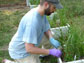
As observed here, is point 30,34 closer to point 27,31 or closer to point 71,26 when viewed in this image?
point 27,31

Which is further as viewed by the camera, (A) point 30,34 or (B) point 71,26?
(B) point 71,26

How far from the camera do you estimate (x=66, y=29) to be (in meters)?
4.38

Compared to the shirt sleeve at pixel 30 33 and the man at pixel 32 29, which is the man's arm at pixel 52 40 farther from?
the shirt sleeve at pixel 30 33

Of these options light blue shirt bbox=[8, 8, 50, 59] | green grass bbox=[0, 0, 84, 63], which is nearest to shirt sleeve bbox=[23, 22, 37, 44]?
light blue shirt bbox=[8, 8, 50, 59]

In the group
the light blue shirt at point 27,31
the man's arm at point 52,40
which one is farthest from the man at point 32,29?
the man's arm at point 52,40

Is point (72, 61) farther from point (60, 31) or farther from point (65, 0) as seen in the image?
point (65, 0)

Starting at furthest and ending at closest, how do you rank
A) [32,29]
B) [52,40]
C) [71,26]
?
[71,26], [52,40], [32,29]

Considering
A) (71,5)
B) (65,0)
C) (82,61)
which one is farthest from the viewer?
(65,0)

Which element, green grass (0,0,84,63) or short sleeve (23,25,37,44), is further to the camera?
green grass (0,0,84,63)

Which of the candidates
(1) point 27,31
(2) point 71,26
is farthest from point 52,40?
(1) point 27,31

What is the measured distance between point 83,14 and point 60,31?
2.53 metres

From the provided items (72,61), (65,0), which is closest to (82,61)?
(72,61)

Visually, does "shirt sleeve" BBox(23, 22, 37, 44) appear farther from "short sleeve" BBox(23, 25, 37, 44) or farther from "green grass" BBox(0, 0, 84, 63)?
"green grass" BBox(0, 0, 84, 63)

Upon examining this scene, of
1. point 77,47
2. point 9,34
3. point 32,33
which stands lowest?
point 9,34
